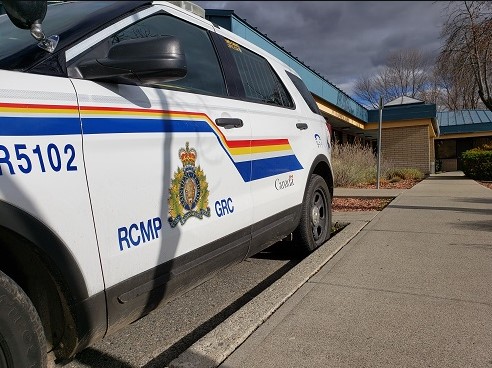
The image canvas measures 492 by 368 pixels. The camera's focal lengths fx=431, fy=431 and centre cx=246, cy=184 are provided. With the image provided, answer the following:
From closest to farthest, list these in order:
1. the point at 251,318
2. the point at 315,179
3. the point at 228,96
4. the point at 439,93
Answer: the point at 251,318 → the point at 228,96 → the point at 315,179 → the point at 439,93

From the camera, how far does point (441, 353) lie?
2.44 m

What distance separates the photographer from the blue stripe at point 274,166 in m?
3.33

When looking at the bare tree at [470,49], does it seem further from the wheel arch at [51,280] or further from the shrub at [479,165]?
the wheel arch at [51,280]

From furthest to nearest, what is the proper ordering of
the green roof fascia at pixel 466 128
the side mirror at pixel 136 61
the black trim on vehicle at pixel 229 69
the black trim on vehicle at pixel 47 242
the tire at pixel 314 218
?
1. the green roof fascia at pixel 466 128
2. the tire at pixel 314 218
3. the black trim on vehicle at pixel 229 69
4. the side mirror at pixel 136 61
5. the black trim on vehicle at pixel 47 242

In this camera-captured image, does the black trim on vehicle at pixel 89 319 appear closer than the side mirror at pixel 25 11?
No

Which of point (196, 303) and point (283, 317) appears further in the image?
point (196, 303)

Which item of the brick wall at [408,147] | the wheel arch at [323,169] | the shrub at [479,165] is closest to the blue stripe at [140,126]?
the wheel arch at [323,169]

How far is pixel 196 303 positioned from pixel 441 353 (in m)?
1.85

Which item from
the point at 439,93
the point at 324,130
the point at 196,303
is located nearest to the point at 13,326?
the point at 196,303

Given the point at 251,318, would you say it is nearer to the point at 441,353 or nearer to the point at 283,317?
the point at 283,317

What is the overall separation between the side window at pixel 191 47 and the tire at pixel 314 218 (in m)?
1.82

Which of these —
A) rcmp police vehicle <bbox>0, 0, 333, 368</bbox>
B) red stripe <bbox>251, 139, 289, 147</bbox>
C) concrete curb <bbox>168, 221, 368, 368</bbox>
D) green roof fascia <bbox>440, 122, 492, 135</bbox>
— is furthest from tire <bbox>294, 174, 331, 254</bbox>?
green roof fascia <bbox>440, 122, 492, 135</bbox>

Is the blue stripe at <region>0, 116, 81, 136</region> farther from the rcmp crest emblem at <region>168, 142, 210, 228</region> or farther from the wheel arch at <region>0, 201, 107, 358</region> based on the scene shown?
the rcmp crest emblem at <region>168, 142, 210, 228</region>

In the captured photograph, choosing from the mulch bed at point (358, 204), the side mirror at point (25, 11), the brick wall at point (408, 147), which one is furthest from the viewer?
the brick wall at point (408, 147)
